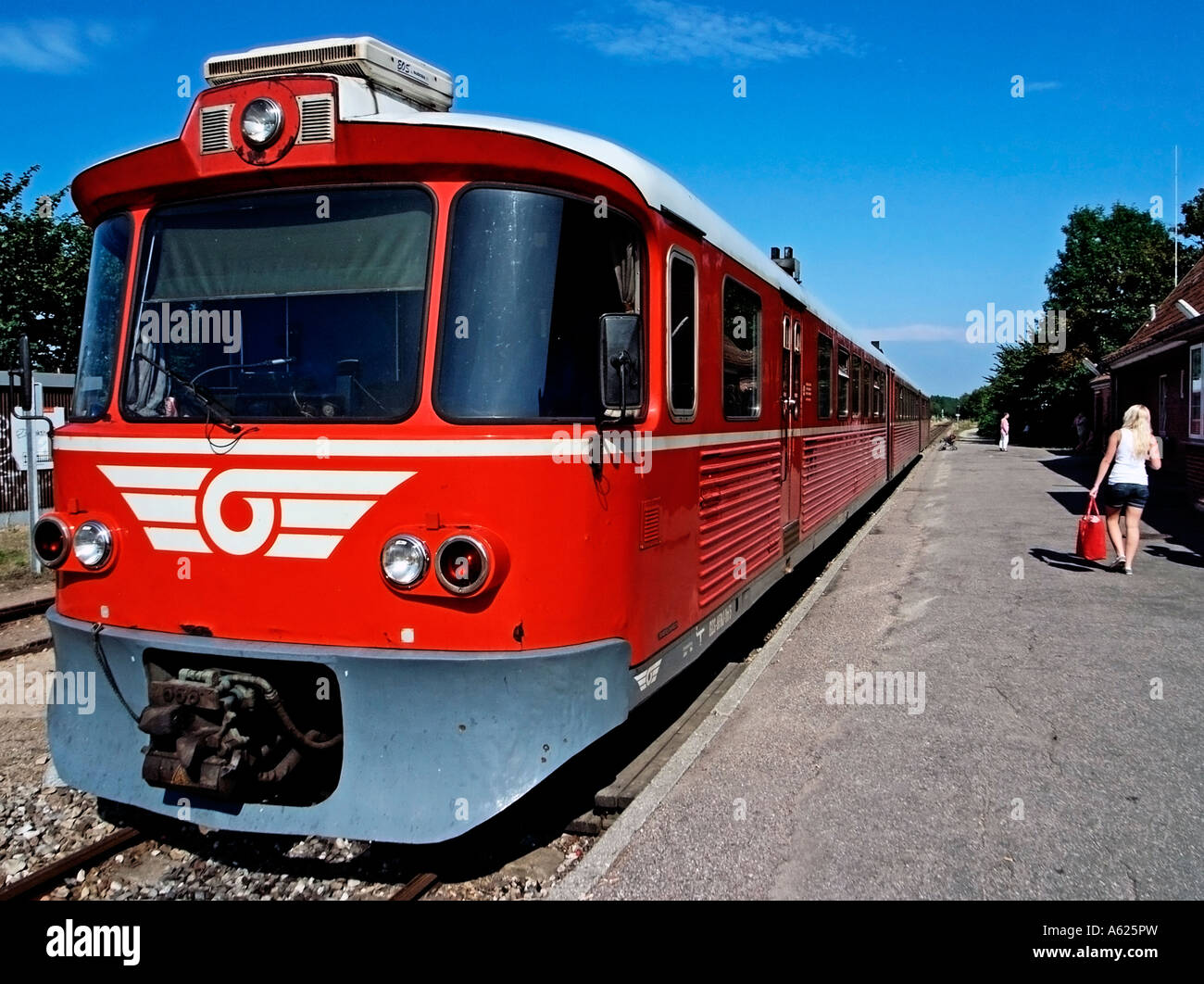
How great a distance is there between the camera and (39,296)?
1769 centimetres

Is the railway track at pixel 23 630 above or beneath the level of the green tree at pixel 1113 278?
beneath

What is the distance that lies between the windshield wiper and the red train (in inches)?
0.5

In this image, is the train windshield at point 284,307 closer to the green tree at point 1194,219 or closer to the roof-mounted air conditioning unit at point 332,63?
the roof-mounted air conditioning unit at point 332,63

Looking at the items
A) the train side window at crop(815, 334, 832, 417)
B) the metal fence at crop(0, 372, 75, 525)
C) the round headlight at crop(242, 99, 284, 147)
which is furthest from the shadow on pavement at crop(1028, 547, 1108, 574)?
the metal fence at crop(0, 372, 75, 525)

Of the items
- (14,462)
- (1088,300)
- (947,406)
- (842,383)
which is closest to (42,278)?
(14,462)

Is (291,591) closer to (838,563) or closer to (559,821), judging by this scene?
(559,821)

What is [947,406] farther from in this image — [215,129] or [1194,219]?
[215,129]

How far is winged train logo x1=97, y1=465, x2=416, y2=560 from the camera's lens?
3514 millimetres

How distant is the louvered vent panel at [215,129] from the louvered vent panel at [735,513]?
2585mm

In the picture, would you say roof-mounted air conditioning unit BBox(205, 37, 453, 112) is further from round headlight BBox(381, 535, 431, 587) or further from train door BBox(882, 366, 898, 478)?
train door BBox(882, 366, 898, 478)

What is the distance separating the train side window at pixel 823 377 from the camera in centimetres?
854

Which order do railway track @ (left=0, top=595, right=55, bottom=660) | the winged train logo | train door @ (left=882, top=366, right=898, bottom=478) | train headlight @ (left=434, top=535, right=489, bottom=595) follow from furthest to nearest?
1. train door @ (left=882, top=366, right=898, bottom=478)
2. railway track @ (left=0, top=595, right=55, bottom=660)
3. the winged train logo
4. train headlight @ (left=434, top=535, right=489, bottom=595)

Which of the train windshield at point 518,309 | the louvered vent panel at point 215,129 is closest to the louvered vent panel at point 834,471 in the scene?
the train windshield at point 518,309

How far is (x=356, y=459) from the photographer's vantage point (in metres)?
3.49
